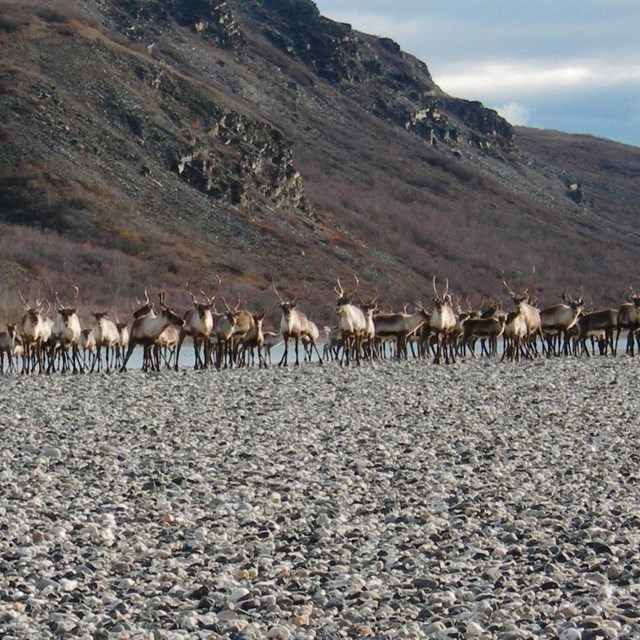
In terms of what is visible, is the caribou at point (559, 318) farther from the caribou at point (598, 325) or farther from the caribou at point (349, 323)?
the caribou at point (349, 323)

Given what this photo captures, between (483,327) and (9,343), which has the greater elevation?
(483,327)

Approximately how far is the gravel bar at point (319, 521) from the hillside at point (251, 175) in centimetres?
4950

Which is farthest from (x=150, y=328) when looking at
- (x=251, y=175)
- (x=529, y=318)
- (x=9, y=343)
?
(x=251, y=175)

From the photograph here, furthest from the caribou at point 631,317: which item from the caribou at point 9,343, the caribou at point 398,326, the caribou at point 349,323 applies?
the caribou at point 9,343

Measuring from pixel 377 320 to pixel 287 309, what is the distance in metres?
4.45

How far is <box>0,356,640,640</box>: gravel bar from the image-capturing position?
8023mm

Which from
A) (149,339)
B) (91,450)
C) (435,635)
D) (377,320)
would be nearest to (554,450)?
(91,450)

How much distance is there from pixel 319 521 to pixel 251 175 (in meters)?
89.1

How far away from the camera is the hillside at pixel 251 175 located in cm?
7956

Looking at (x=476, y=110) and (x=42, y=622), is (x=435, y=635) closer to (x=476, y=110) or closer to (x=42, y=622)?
(x=42, y=622)

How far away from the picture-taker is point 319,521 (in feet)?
35.7

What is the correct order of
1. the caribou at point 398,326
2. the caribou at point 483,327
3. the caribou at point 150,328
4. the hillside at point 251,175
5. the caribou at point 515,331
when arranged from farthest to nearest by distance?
the hillside at point 251,175, the caribou at point 398,326, the caribou at point 483,327, the caribou at point 515,331, the caribou at point 150,328

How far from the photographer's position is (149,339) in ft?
101

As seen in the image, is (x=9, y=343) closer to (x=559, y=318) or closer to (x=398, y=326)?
(x=398, y=326)
